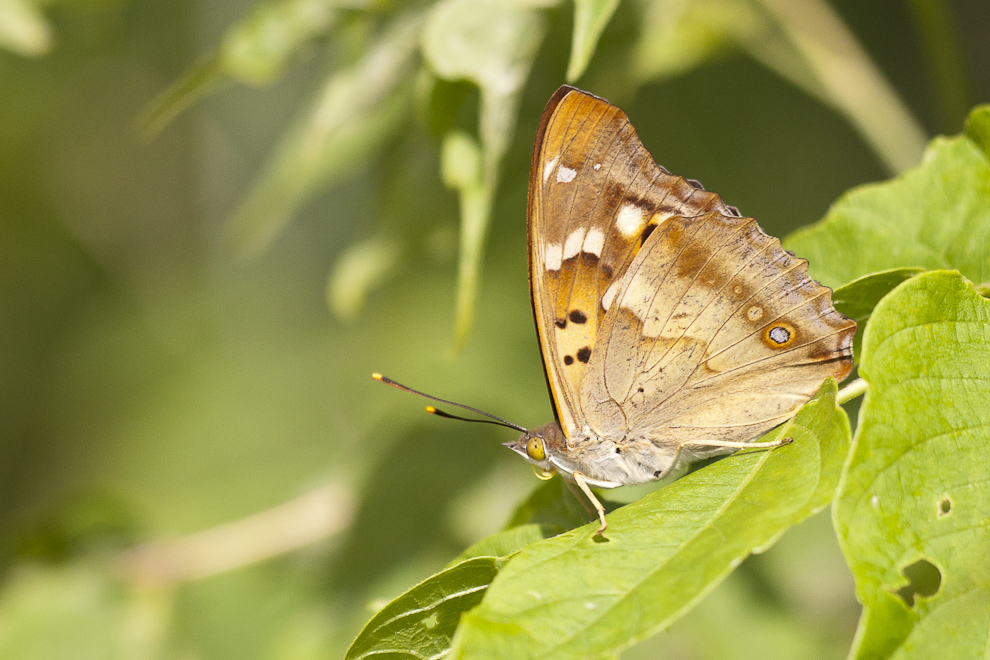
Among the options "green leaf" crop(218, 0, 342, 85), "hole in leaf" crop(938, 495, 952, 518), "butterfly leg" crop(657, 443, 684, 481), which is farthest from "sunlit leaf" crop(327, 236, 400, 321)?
"hole in leaf" crop(938, 495, 952, 518)

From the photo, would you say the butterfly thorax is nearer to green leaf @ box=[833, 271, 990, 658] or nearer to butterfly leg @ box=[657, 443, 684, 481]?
butterfly leg @ box=[657, 443, 684, 481]

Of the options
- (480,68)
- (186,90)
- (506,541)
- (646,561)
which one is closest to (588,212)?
(480,68)

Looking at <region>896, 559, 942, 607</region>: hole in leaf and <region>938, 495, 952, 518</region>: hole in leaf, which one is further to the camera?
<region>896, 559, 942, 607</region>: hole in leaf

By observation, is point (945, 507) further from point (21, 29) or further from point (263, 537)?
point (21, 29)

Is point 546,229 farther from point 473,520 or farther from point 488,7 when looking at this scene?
point 473,520

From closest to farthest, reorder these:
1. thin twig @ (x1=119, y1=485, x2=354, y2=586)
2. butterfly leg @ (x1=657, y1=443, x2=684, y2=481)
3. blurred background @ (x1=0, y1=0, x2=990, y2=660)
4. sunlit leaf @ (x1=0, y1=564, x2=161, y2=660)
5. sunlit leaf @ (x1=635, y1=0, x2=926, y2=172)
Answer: butterfly leg @ (x1=657, y1=443, x2=684, y2=481), blurred background @ (x1=0, y1=0, x2=990, y2=660), sunlit leaf @ (x1=635, y1=0, x2=926, y2=172), thin twig @ (x1=119, y1=485, x2=354, y2=586), sunlit leaf @ (x1=0, y1=564, x2=161, y2=660)

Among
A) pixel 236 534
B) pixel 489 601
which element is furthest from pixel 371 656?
pixel 236 534

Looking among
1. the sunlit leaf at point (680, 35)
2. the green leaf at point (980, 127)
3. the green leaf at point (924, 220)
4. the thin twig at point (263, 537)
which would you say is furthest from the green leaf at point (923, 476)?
the thin twig at point (263, 537)
